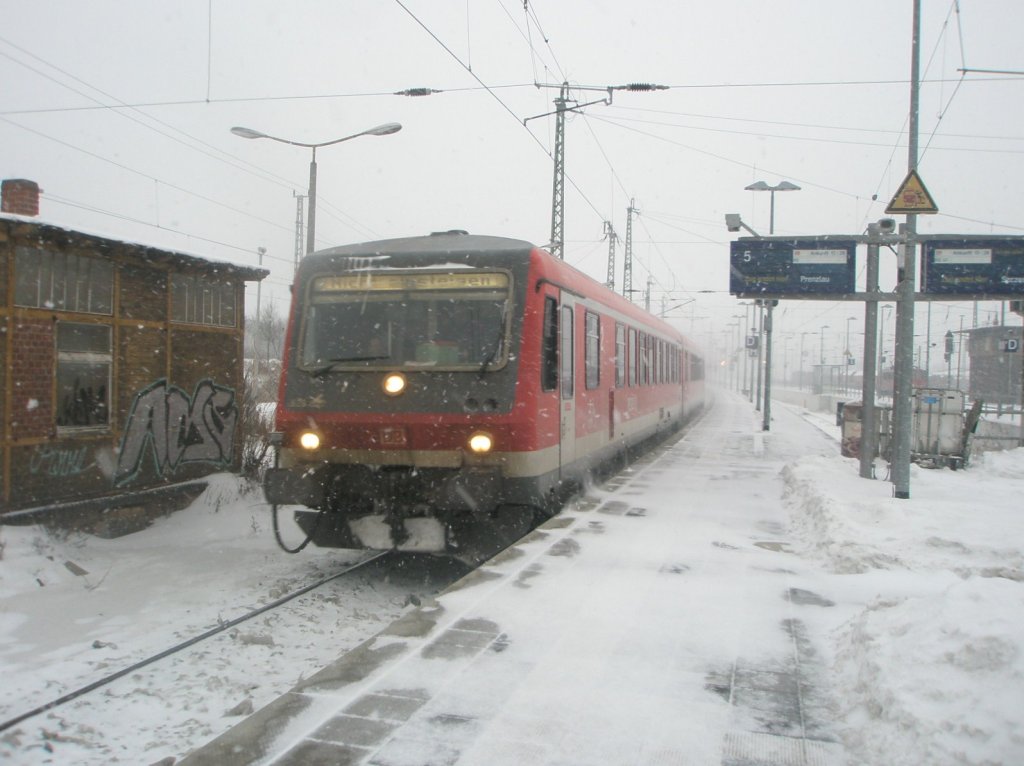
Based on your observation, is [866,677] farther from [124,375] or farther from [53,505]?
[124,375]

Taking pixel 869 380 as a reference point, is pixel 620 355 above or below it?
above

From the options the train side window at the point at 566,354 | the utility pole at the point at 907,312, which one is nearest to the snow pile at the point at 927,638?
the utility pole at the point at 907,312

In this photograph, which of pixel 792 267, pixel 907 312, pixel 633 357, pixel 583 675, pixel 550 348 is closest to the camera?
pixel 583 675

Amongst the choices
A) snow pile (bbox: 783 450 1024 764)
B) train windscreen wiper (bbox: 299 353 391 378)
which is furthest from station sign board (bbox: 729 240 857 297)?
train windscreen wiper (bbox: 299 353 391 378)

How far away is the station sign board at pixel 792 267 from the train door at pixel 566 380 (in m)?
4.99

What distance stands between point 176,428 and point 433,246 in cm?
523

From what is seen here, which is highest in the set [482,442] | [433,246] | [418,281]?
[433,246]

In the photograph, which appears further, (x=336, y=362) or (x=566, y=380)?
(x=566, y=380)

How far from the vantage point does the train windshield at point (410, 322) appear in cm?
746

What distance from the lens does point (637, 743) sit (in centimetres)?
357

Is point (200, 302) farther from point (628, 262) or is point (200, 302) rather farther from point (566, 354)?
point (628, 262)

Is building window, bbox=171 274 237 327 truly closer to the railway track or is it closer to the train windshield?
the train windshield

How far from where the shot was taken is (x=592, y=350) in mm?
10062

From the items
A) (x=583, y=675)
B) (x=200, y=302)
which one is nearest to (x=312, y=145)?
(x=200, y=302)
